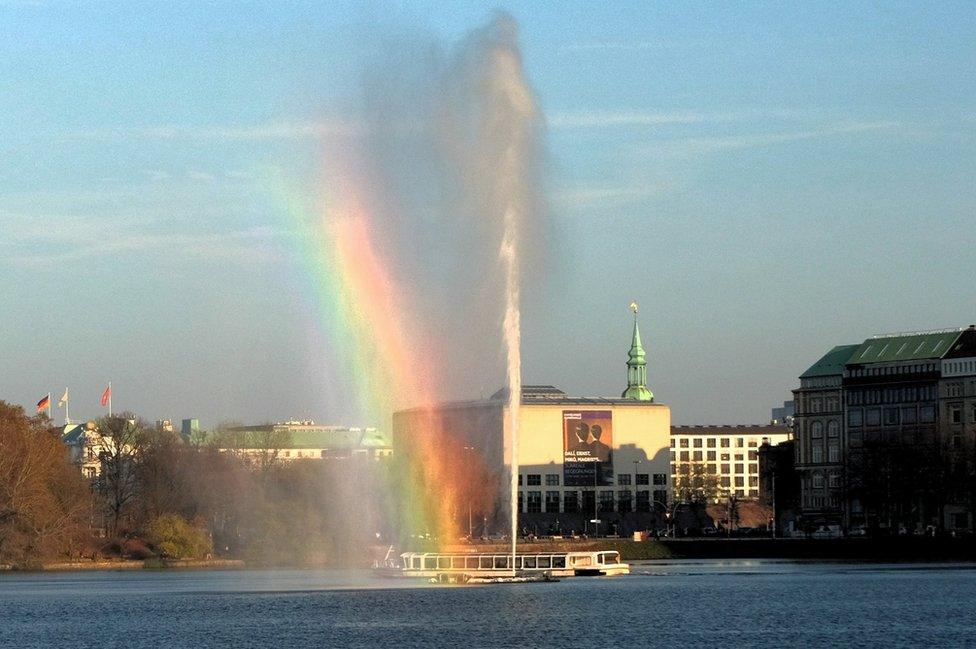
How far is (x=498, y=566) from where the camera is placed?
12700cm

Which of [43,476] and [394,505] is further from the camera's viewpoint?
[394,505]

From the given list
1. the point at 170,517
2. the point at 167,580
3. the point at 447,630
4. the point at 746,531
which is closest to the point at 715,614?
the point at 447,630

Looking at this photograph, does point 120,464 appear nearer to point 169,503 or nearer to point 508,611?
point 169,503

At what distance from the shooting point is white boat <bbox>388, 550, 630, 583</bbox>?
4877 inches

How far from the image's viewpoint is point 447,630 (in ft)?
284

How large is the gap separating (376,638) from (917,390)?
403 ft

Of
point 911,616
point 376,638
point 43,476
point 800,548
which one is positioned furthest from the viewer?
point 800,548

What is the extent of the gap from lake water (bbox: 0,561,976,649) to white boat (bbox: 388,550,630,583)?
4.57 ft

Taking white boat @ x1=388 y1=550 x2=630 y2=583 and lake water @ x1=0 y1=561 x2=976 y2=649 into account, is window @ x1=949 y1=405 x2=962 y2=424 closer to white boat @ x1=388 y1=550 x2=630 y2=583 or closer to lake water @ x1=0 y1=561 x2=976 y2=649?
lake water @ x1=0 y1=561 x2=976 y2=649

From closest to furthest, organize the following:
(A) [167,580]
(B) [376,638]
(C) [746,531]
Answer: (B) [376,638] → (A) [167,580] → (C) [746,531]

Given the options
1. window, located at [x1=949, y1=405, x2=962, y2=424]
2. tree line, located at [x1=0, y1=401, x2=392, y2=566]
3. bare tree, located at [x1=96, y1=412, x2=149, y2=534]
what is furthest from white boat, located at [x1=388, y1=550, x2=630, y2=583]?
window, located at [x1=949, y1=405, x2=962, y2=424]

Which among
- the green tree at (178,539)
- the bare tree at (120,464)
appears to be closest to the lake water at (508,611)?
the green tree at (178,539)

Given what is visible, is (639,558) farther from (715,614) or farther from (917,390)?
(715,614)

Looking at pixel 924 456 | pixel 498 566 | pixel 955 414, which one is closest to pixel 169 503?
Result: pixel 498 566
